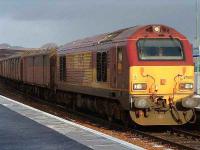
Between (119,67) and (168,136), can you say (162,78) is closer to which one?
(119,67)

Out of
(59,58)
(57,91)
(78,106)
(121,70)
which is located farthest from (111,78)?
(57,91)

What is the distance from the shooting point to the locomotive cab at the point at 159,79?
1619 centimetres

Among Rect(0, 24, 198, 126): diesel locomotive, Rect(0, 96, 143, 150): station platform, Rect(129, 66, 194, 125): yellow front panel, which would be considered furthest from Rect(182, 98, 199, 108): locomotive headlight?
Rect(0, 96, 143, 150): station platform

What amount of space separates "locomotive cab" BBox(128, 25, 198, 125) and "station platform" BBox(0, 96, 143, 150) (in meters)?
2.63

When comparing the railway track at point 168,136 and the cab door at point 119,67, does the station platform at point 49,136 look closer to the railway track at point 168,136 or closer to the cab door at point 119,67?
the railway track at point 168,136

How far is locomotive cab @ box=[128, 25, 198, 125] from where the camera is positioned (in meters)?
16.2

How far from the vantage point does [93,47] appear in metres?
20.1

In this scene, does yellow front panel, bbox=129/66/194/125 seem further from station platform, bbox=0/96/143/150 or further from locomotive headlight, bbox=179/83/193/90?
station platform, bbox=0/96/143/150

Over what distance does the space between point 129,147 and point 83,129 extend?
332 centimetres

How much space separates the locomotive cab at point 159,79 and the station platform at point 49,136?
8.62ft

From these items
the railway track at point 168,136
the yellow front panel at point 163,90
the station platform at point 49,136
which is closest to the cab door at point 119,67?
the yellow front panel at point 163,90

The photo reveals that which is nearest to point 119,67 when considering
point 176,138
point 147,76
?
point 147,76

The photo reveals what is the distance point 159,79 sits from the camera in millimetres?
16406

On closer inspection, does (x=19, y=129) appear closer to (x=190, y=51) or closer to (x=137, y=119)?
(x=137, y=119)
